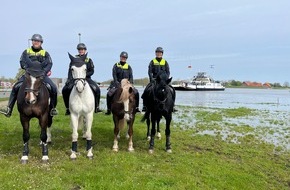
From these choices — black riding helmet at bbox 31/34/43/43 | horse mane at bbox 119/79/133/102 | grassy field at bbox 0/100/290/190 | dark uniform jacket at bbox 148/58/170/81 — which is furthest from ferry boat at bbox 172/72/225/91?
black riding helmet at bbox 31/34/43/43

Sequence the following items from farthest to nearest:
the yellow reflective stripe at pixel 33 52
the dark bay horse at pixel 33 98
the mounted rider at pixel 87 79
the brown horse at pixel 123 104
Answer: the brown horse at pixel 123 104
the mounted rider at pixel 87 79
the yellow reflective stripe at pixel 33 52
the dark bay horse at pixel 33 98

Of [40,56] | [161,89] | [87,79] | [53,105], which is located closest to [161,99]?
[161,89]

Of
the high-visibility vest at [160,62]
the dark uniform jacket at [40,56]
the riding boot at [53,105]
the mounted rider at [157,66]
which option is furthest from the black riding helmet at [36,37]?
the high-visibility vest at [160,62]

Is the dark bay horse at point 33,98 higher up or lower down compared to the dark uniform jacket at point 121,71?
lower down

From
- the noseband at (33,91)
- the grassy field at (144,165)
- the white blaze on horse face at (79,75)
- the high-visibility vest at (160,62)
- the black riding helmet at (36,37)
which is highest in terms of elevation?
the black riding helmet at (36,37)

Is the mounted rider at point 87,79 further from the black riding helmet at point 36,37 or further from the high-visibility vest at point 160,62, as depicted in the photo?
the high-visibility vest at point 160,62

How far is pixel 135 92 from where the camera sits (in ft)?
36.8

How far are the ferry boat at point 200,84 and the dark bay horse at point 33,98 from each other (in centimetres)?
9793

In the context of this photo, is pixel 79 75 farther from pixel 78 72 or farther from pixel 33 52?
pixel 33 52

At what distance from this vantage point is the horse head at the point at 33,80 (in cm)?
821

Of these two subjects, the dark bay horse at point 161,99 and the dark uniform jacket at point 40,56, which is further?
the dark bay horse at point 161,99

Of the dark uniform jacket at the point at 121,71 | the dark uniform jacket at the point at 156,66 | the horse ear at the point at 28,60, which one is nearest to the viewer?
the horse ear at the point at 28,60

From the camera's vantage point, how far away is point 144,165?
9109 mm

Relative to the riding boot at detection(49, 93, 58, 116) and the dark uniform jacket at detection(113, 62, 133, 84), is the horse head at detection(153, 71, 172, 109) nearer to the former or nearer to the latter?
the dark uniform jacket at detection(113, 62, 133, 84)
